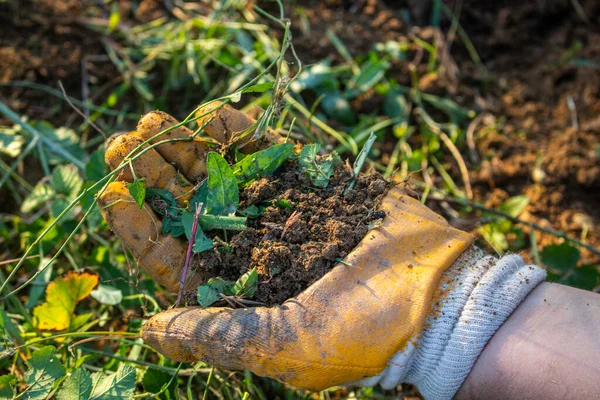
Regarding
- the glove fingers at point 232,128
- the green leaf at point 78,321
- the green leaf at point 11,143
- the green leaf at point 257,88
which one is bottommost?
the green leaf at point 78,321

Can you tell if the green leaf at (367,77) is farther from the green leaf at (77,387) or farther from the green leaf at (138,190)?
the green leaf at (77,387)

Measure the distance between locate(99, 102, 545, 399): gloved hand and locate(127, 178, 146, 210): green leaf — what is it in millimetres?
44

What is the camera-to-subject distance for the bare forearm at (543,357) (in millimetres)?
1268

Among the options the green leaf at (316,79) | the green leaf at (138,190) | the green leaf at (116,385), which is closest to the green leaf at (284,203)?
the green leaf at (138,190)

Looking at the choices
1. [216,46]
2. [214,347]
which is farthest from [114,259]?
[216,46]

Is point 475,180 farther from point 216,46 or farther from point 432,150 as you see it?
point 216,46

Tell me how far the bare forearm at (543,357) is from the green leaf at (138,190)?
904 mm

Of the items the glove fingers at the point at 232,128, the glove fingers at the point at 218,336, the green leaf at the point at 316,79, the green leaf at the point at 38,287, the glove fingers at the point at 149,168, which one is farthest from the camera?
the green leaf at the point at 316,79

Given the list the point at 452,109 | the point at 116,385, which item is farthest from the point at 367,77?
the point at 116,385

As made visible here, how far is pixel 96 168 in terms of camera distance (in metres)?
1.84

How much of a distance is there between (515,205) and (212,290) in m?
1.30

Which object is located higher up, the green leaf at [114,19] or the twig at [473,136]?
the green leaf at [114,19]

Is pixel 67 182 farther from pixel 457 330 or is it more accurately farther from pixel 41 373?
pixel 457 330

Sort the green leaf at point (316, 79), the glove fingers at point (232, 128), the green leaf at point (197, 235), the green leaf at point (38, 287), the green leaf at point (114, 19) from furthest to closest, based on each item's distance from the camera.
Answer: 1. the green leaf at point (114, 19)
2. the green leaf at point (316, 79)
3. the green leaf at point (38, 287)
4. the glove fingers at point (232, 128)
5. the green leaf at point (197, 235)
